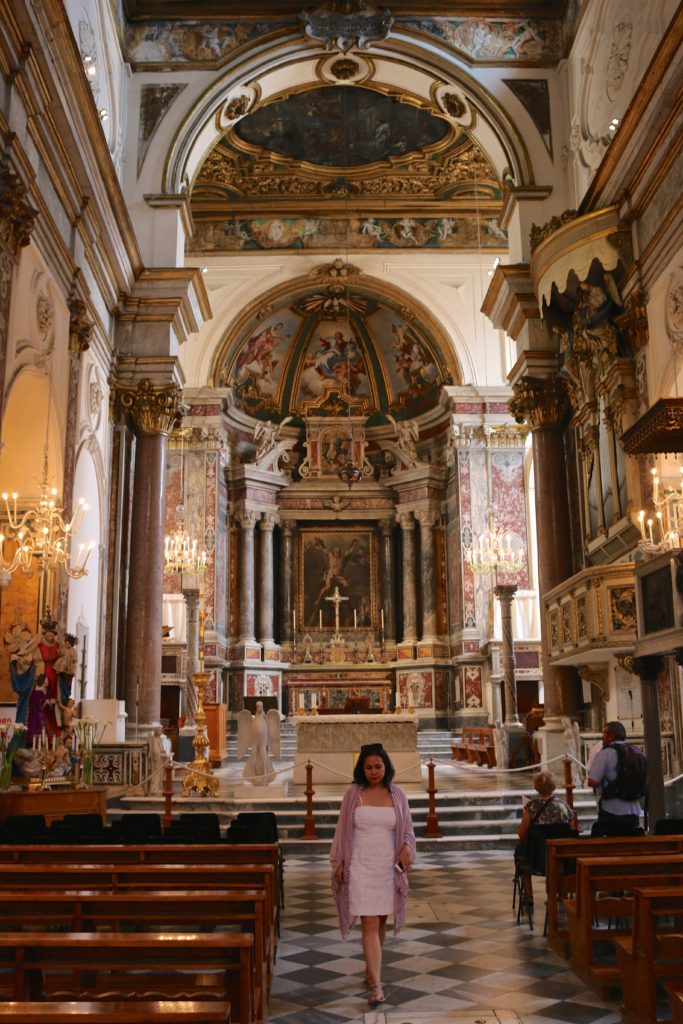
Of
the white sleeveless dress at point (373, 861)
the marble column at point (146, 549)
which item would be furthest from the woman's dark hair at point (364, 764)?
the marble column at point (146, 549)

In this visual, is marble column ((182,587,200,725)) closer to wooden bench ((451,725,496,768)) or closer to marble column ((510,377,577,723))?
wooden bench ((451,725,496,768))

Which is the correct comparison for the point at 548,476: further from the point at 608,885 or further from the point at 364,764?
the point at 608,885

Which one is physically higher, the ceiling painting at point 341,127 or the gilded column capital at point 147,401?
the ceiling painting at point 341,127

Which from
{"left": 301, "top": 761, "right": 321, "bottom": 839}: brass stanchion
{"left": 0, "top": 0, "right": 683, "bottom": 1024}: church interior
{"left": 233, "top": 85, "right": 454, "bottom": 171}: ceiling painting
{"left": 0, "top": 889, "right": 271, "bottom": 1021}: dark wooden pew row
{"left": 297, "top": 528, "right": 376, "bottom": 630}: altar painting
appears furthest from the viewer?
{"left": 297, "top": 528, "right": 376, "bottom": 630}: altar painting

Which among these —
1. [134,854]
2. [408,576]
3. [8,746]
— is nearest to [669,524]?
[134,854]

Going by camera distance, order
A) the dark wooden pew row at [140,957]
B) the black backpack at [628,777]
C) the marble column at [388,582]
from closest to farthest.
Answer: the dark wooden pew row at [140,957], the black backpack at [628,777], the marble column at [388,582]

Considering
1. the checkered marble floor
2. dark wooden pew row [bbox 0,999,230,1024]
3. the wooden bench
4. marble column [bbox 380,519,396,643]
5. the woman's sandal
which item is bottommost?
the checkered marble floor

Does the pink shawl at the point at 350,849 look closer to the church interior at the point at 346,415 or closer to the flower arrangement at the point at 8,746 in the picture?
the church interior at the point at 346,415

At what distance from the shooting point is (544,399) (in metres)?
15.8

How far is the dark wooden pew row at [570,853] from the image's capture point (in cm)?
586

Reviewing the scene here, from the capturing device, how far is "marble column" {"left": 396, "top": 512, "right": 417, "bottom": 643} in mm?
25125

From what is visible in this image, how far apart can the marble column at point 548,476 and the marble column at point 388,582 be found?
10323mm

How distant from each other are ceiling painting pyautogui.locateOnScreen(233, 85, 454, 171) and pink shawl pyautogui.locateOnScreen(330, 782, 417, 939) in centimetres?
1782

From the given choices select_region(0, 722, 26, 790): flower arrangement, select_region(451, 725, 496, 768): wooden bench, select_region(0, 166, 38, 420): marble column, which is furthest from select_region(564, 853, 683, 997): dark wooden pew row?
select_region(451, 725, 496, 768): wooden bench
